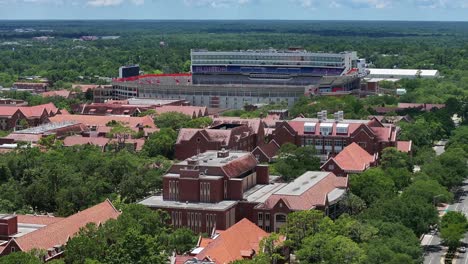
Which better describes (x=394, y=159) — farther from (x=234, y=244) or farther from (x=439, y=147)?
(x=234, y=244)

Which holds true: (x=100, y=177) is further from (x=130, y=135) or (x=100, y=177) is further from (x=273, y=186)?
(x=130, y=135)

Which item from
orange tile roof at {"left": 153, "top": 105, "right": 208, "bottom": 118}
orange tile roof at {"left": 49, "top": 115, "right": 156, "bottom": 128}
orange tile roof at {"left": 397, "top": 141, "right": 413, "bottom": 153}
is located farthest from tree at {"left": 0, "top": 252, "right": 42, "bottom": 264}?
orange tile roof at {"left": 153, "top": 105, "right": 208, "bottom": 118}

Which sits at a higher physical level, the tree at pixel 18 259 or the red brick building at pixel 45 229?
the tree at pixel 18 259

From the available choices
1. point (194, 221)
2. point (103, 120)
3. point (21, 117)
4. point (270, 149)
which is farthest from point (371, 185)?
point (21, 117)

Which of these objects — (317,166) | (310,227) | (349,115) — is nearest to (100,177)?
(317,166)

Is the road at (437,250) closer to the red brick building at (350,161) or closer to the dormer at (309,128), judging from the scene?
the red brick building at (350,161)

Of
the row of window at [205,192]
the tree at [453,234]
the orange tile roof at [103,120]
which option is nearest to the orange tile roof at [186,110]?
the orange tile roof at [103,120]

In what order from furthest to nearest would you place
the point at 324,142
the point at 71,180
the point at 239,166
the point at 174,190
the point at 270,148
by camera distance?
the point at 324,142, the point at 270,148, the point at 71,180, the point at 239,166, the point at 174,190
